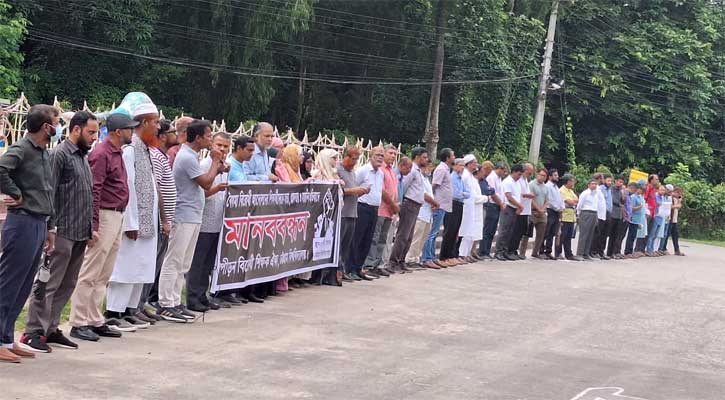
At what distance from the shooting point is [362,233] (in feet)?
48.3

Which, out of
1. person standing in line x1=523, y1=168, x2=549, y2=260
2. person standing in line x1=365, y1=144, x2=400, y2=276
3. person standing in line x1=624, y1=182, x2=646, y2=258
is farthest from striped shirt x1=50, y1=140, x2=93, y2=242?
person standing in line x1=624, y1=182, x2=646, y2=258

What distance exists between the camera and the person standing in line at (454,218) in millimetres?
17906

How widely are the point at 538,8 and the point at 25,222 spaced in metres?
43.3

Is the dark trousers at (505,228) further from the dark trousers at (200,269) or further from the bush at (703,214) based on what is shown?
the bush at (703,214)

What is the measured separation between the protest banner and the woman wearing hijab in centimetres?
17

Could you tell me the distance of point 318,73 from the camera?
48.9m

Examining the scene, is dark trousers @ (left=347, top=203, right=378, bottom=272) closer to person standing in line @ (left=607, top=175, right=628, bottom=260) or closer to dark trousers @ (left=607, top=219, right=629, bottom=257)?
person standing in line @ (left=607, top=175, right=628, bottom=260)

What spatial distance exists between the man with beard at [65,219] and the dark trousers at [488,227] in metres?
12.5

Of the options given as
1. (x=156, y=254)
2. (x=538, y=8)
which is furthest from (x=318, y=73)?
(x=156, y=254)

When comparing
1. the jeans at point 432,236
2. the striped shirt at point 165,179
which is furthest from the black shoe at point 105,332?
the jeans at point 432,236

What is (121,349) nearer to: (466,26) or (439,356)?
(439,356)

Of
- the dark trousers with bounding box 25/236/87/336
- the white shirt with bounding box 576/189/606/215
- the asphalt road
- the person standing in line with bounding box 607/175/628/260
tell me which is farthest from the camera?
the person standing in line with bounding box 607/175/628/260

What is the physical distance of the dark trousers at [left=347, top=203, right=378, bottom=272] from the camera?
14727 millimetres

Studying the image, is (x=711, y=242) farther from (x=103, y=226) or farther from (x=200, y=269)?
(x=103, y=226)
